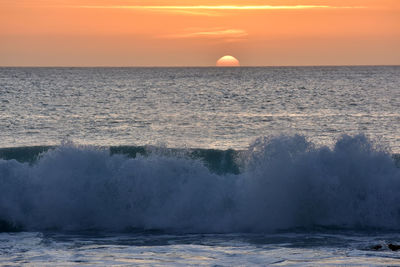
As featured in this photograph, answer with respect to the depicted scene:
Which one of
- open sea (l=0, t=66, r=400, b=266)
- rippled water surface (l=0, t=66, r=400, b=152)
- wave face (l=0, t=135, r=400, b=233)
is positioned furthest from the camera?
rippled water surface (l=0, t=66, r=400, b=152)

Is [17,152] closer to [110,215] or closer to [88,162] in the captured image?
[88,162]

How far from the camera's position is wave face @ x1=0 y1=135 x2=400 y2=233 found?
14594mm

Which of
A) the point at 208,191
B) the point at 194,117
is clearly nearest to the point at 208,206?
the point at 208,191

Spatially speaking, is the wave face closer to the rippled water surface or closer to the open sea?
the open sea

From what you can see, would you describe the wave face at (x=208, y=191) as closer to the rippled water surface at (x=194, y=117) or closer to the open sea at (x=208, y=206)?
the open sea at (x=208, y=206)

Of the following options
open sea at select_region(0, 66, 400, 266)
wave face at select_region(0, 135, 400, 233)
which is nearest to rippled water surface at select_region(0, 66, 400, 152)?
wave face at select_region(0, 135, 400, 233)

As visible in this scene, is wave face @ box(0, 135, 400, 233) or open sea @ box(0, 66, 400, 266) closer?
open sea @ box(0, 66, 400, 266)

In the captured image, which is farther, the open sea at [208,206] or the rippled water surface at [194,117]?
the rippled water surface at [194,117]

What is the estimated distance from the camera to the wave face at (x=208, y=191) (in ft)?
47.9

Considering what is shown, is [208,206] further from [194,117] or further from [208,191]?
[194,117]

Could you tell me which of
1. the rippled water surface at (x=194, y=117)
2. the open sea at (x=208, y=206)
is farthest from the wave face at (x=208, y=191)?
the rippled water surface at (x=194, y=117)

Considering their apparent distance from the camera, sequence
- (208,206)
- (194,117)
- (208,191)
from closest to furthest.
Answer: (208,206) < (208,191) < (194,117)

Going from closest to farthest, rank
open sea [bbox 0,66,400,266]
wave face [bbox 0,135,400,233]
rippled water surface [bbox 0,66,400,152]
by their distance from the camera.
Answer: open sea [bbox 0,66,400,266]
wave face [bbox 0,135,400,233]
rippled water surface [bbox 0,66,400,152]

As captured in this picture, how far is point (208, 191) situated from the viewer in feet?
51.8
